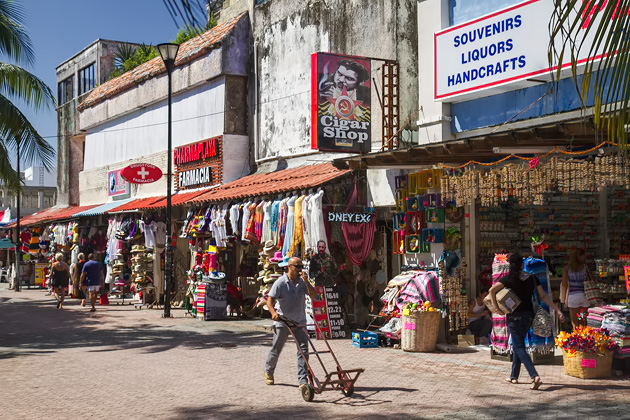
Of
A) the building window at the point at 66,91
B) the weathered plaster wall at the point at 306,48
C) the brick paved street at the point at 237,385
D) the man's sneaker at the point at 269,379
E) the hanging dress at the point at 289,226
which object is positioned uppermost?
the building window at the point at 66,91

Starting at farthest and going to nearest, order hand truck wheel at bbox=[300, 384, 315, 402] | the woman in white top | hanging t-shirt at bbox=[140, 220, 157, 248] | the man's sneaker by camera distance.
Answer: hanging t-shirt at bbox=[140, 220, 157, 248] → the woman in white top → the man's sneaker → hand truck wheel at bbox=[300, 384, 315, 402]

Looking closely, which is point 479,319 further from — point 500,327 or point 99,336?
point 99,336

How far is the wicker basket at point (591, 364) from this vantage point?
995 cm

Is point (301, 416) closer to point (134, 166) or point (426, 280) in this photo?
point (426, 280)

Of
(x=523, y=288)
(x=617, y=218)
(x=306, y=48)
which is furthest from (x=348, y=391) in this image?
(x=306, y=48)

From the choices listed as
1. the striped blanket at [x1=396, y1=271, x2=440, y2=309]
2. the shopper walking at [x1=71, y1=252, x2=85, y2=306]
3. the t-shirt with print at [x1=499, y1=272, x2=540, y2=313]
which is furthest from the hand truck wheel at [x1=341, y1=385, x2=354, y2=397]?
the shopper walking at [x1=71, y1=252, x2=85, y2=306]

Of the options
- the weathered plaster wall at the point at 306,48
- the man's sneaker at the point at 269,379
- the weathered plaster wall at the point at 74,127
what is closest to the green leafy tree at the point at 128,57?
the weathered plaster wall at the point at 74,127

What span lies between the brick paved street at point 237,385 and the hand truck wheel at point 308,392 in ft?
0.72

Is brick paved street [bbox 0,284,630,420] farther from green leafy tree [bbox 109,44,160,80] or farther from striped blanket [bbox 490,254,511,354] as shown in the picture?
green leafy tree [bbox 109,44,160,80]

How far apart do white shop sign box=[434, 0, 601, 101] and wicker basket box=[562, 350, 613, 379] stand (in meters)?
4.42

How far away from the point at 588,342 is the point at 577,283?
308cm

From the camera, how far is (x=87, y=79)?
3694 centimetres

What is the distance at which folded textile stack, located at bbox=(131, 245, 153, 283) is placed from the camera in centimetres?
2345

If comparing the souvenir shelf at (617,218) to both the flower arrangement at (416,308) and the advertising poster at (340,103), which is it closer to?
the flower arrangement at (416,308)
